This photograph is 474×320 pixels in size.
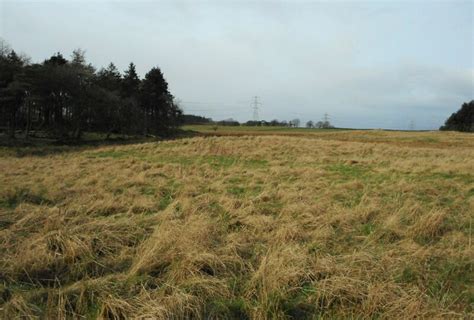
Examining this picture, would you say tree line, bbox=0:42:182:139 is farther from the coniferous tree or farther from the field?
the coniferous tree

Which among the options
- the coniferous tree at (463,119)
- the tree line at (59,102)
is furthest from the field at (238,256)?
the coniferous tree at (463,119)

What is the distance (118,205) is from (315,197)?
4424 mm

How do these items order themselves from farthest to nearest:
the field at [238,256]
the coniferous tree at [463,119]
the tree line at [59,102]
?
1. the coniferous tree at [463,119]
2. the tree line at [59,102]
3. the field at [238,256]

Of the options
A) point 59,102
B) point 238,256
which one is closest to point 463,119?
point 59,102

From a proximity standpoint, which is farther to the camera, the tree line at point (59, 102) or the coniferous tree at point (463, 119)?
the coniferous tree at point (463, 119)

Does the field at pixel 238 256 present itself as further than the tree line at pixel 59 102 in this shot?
No

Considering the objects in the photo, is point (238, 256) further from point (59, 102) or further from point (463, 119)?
point (463, 119)

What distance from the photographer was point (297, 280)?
359 cm

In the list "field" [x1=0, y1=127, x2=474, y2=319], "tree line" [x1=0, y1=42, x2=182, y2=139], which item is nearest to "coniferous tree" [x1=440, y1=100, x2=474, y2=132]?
"tree line" [x1=0, y1=42, x2=182, y2=139]

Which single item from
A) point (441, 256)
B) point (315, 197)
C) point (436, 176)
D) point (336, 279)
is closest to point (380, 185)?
point (315, 197)

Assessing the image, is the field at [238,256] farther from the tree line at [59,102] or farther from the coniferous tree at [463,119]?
the coniferous tree at [463,119]

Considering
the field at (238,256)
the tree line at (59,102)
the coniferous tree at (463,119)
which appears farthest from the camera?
the coniferous tree at (463,119)

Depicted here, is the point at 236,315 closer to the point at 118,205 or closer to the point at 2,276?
the point at 2,276

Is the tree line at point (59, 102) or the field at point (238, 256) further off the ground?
the tree line at point (59, 102)
